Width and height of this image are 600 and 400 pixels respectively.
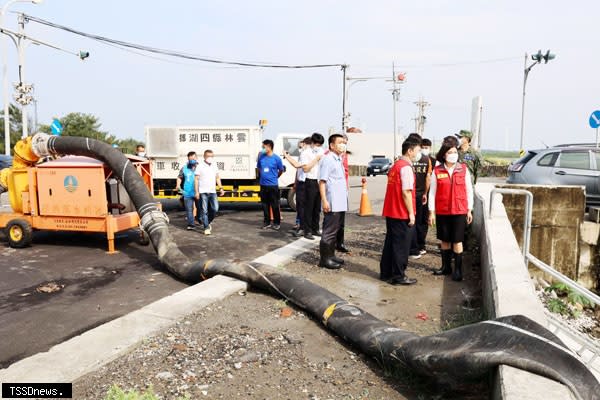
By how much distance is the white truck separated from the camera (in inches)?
530

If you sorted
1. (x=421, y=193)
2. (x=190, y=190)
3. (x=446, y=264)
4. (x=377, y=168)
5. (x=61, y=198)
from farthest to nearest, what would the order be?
1. (x=377, y=168)
2. (x=190, y=190)
3. (x=61, y=198)
4. (x=421, y=193)
5. (x=446, y=264)

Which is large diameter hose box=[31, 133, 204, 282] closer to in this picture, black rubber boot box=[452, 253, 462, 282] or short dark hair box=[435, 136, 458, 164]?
black rubber boot box=[452, 253, 462, 282]

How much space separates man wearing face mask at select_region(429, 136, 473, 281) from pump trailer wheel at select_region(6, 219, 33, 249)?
7069mm

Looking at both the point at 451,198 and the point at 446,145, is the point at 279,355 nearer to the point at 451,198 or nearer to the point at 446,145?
the point at 451,198

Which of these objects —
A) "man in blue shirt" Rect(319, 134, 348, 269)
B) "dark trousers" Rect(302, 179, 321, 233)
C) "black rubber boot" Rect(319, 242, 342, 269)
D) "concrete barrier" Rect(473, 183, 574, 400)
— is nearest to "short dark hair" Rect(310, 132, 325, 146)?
"dark trousers" Rect(302, 179, 321, 233)

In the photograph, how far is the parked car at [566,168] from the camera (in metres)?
10.6

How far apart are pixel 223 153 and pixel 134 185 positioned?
578cm

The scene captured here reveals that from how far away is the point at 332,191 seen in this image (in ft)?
21.5

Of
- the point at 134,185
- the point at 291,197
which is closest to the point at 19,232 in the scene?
the point at 134,185

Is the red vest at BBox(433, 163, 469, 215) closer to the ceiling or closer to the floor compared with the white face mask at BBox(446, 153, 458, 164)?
closer to the floor

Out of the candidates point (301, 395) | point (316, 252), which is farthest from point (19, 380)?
point (316, 252)

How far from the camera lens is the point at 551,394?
7.56 ft

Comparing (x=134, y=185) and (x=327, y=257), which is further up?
(x=134, y=185)

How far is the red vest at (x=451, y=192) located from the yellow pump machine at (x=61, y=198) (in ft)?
18.0
